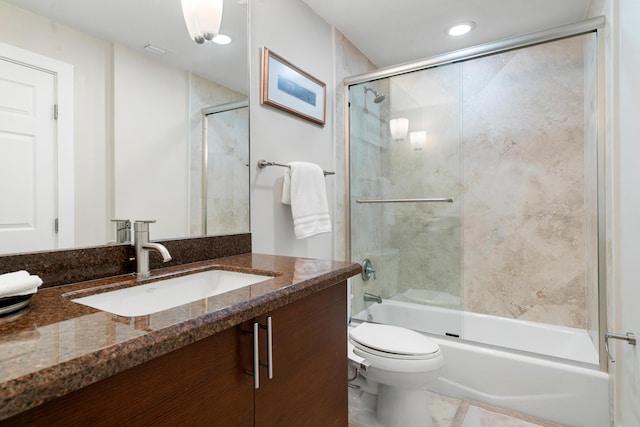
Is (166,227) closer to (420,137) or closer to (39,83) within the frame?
(39,83)

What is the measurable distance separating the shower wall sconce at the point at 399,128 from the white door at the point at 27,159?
2048mm

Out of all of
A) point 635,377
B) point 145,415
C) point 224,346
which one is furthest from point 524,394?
point 145,415

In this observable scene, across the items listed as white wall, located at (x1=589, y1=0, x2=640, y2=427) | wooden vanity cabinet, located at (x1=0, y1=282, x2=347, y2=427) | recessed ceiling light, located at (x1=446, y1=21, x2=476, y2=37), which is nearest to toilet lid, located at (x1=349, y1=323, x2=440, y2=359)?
wooden vanity cabinet, located at (x1=0, y1=282, x2=347, y2=427)

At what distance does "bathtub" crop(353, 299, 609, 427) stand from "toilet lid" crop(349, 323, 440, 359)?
41cm

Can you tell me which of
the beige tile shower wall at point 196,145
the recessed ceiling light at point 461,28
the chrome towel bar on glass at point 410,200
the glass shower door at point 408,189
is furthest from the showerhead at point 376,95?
the beige tile shower wall at point 196,145

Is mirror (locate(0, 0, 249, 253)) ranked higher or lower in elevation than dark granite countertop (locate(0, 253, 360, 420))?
higher

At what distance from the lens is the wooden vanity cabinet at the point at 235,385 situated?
18.3 inches

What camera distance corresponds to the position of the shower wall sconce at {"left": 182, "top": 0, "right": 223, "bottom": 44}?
1213mm

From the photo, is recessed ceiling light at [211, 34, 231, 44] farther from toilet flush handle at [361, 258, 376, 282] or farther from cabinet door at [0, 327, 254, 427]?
toilet flush handle at [361, 258, 376, 282]

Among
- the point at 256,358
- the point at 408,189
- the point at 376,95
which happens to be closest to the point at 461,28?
the point at 376,95

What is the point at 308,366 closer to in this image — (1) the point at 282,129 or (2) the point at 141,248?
(2) the point at 141,248

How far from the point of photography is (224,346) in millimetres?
646

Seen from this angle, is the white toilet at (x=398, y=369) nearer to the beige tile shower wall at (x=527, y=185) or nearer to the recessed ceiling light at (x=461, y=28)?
the beige tile shower wall at (x=527, y=185)

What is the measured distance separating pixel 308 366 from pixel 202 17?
1.26 meters
